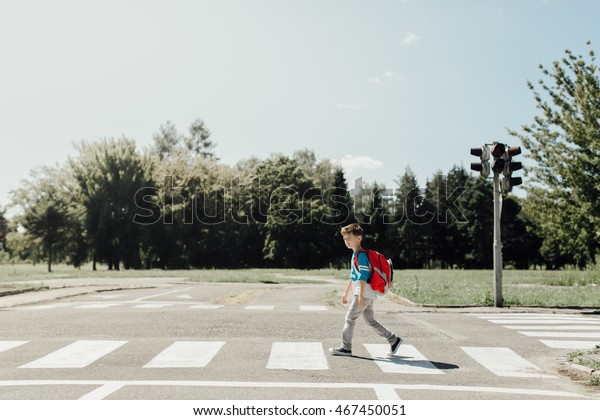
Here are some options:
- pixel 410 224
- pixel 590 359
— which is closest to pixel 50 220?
pixel 410 224

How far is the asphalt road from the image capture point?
6970mm

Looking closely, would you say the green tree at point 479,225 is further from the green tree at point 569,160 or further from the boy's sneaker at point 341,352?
the boy's sneaker at point 341,352

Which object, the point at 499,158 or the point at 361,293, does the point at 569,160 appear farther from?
the point at 361,293

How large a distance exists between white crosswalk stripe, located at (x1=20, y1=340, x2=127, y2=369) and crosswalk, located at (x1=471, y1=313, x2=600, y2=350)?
6883mm

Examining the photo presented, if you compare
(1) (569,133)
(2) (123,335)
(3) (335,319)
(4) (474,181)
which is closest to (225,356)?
(2) (123,335)

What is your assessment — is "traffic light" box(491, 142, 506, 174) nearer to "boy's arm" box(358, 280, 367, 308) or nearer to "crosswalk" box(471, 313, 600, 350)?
"crosswalk" box(471, 313, 600, 350)

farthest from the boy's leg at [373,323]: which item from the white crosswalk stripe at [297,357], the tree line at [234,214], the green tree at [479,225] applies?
the green tree at [479,225]

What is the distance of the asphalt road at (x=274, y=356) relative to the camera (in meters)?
6.97

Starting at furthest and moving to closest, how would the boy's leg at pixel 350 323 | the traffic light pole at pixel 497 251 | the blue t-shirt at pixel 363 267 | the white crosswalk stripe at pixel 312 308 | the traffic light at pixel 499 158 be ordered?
the traffic light pole at pixel 497 251 < the traffic light at pixel 499 158 < the white crosswalk stripe at pixel 312 308 < the boy's leg at pixel 350 323 < the blue t-shirt at pixel 363 267

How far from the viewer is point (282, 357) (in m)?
9.15

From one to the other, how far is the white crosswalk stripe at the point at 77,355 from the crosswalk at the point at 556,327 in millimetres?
6883

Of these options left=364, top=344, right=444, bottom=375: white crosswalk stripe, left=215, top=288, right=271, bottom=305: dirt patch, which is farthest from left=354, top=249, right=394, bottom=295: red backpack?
left=215, top=288, right=271, bottom=305: dirt patch

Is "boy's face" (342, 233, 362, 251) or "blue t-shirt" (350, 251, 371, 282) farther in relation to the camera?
"boy's face" (342, 233, 362, 251)

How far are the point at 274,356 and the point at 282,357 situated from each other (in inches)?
5.1
